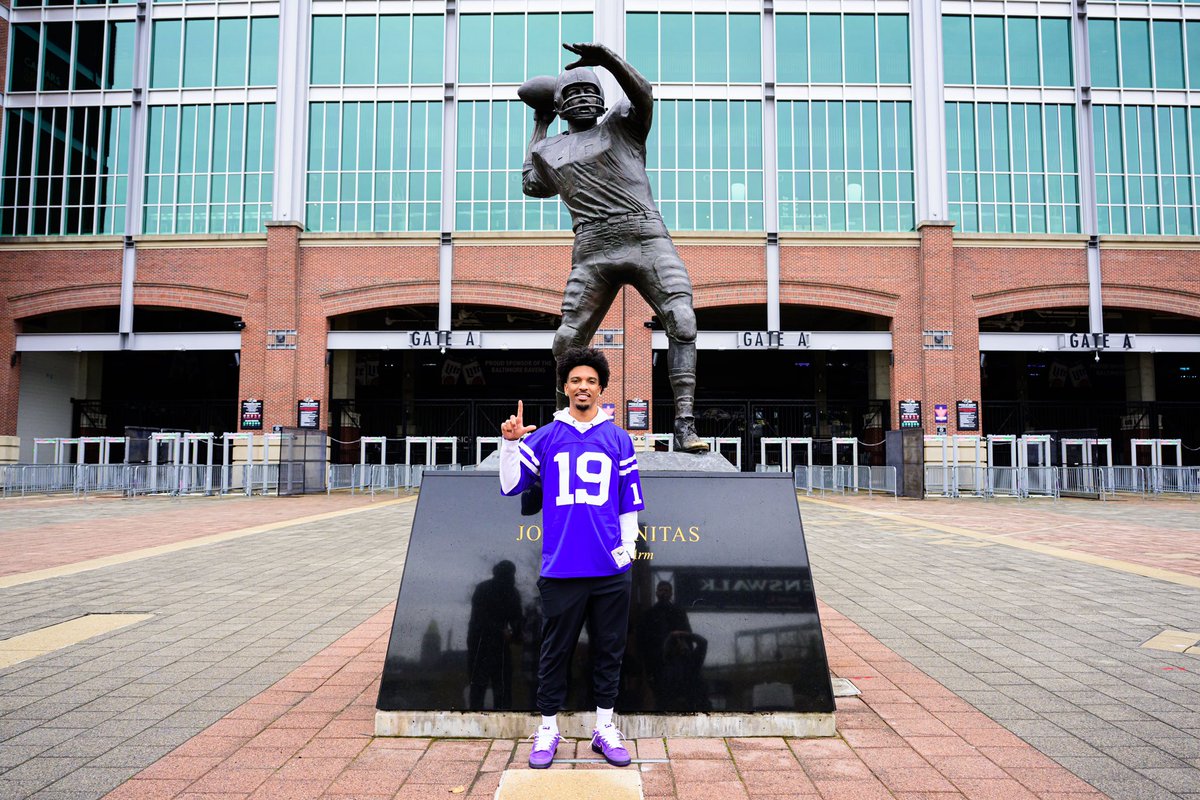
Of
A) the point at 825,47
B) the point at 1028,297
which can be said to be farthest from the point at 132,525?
the point at 1028,297

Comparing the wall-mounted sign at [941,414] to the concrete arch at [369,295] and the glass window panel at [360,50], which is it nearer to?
the concrete arch at [369,295]

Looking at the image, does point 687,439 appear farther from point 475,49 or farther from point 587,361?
point 475,49

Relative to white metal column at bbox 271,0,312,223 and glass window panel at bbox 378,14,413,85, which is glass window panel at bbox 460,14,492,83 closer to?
glass window panel at bbox 378,14,413,85

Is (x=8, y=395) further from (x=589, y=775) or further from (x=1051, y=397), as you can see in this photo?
(x=1051, y=397)

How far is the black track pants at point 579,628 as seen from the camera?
318cm

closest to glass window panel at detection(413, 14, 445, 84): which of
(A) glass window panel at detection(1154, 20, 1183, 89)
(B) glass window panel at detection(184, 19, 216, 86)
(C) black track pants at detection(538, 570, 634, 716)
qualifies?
(B) glass window panel at detection(184, 19, 216, 86)

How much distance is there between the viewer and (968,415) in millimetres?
23297

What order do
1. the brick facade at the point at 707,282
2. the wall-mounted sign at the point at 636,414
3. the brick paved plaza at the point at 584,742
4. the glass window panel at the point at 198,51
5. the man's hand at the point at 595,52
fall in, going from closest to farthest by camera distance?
1. the brick paved plaza at the point at 584,742
2. the man's hand at the point at 595,52
3. the wall-mounted sign at the point at 636,414
4. the brick facade at the point at 707,282
5. the glass window panel at the point at 198,51

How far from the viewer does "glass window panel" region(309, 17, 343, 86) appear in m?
24.9

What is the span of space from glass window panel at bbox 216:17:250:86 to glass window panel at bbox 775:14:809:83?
17.5 metres

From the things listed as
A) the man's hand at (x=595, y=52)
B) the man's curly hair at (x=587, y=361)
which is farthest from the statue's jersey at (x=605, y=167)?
the man's curly hair at (x=587, y=361)

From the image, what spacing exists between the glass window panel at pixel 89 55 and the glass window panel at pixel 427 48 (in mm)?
10645

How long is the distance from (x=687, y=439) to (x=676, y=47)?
76.0 feet

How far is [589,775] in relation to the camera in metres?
3.01
